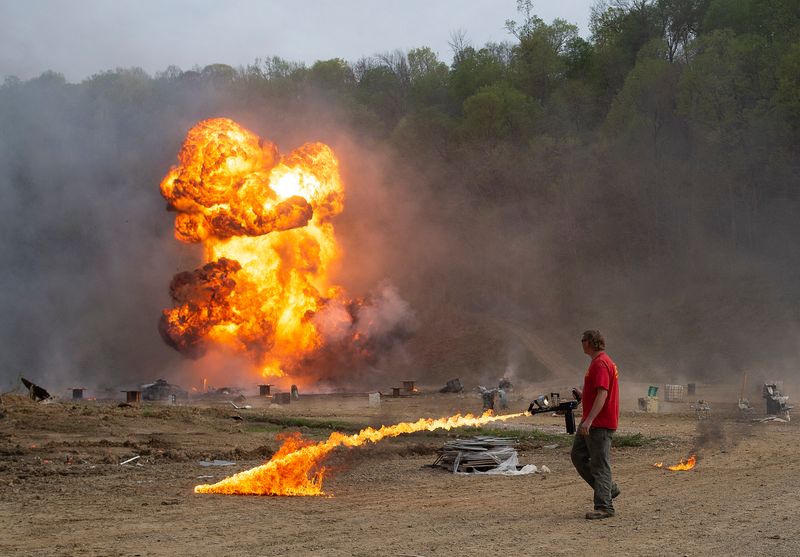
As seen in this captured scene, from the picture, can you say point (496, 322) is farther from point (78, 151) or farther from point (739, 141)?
point (78, 151)

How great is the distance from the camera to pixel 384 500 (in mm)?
12234

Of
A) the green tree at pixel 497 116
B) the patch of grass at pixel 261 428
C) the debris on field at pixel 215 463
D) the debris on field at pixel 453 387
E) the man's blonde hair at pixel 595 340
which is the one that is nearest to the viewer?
the man's blonde hair at pixel 595 340

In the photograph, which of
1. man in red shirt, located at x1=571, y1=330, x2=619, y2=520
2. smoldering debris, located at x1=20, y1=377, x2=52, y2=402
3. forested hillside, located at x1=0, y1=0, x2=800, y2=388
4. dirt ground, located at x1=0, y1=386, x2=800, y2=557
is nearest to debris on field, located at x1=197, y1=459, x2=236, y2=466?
dirt ground, located at x1=0, y1=386, x2=800, y2=557

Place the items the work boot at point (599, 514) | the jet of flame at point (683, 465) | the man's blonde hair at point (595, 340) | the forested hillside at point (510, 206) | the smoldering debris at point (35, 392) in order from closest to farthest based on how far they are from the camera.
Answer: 1. the work boot at point (599, 514)
2. the man's blonde hair at point (595, 340)
3. the jet of flame at point (683, 465)
4. the smoldering debris at point (35, 392)
5. the forested hillside at point (510, 206)

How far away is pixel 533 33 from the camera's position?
230ft

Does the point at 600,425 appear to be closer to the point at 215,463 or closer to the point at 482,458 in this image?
the point at 482,458

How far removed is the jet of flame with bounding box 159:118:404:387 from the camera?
4156 centimetres

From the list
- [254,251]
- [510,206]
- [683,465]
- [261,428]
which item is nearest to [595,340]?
[683,465]

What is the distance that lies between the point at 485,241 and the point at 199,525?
48.6 metres

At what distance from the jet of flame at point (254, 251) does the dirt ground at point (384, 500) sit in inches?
764

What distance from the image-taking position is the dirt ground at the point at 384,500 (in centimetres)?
902

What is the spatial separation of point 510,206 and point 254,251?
23.1 m

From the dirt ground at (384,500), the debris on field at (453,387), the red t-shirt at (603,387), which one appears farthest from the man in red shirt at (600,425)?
the debris on field at (453,387)

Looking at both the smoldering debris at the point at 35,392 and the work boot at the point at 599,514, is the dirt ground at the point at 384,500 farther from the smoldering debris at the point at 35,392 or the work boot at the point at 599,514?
the smoldering debris at the point at 35,392
